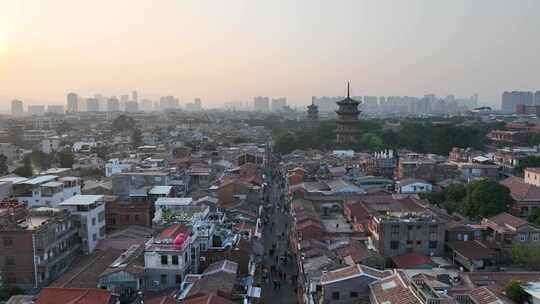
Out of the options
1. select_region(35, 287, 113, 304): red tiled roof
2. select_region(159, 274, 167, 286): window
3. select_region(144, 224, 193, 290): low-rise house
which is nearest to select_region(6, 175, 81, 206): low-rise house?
select_region(144, 224, 193, 290): low-rise house

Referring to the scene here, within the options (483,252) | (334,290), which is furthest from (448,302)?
(483,252)

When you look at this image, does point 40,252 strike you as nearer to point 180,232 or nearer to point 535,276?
point 180,232

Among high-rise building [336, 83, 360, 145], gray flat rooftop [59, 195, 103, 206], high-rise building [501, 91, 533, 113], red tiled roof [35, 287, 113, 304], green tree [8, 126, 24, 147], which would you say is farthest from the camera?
high-rise building [501, 91, 533, 113]

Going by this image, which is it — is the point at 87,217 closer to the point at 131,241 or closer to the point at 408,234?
the point at 131,241

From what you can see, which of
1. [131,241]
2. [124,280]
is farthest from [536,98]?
[124,280]

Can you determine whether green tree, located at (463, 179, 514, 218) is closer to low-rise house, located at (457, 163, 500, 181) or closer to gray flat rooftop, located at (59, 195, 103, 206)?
low-rise house, located at (457, 163, 500, 181)
